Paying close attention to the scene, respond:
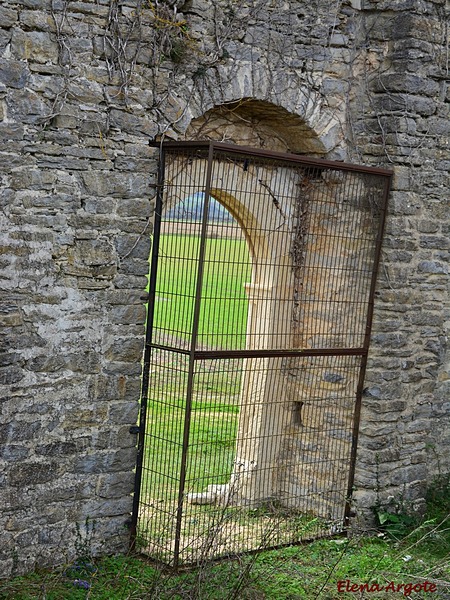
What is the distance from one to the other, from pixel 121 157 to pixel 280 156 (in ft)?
3.62

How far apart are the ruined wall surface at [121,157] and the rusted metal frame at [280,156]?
183 millimetres

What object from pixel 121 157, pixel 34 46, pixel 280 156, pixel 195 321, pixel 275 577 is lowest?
pixel 275 577

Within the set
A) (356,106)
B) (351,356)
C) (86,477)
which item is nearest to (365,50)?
(356,106)

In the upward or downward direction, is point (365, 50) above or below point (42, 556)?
above

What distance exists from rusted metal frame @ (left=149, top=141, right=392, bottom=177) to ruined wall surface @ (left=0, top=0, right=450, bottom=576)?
0.60ft

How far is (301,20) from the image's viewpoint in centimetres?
660

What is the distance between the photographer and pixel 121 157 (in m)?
5.83

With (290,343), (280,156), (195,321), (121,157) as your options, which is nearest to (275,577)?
(195,321)

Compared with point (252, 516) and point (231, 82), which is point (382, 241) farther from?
point (252, 516)

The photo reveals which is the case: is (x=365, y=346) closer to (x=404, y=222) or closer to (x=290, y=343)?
(x=290, y=343)

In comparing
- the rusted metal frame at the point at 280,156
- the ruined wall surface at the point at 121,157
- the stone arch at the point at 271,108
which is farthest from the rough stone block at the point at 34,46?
the stone arch at the point at 271,108

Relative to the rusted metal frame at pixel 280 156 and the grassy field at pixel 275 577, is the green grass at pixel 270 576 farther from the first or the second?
the rusted metal frame at pixel 280 156

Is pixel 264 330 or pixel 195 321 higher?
pixel 195 321

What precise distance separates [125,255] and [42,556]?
203 cm
